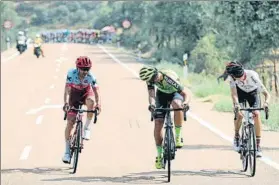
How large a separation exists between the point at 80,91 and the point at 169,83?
1373 millimetres

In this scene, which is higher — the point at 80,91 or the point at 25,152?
the point at 80,91

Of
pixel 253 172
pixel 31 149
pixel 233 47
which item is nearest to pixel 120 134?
pixel 31 149

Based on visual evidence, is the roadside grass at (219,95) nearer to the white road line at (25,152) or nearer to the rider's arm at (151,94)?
the white road line at (25,152)

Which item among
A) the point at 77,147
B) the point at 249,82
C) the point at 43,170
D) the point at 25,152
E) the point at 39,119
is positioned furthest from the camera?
the point at 39,119

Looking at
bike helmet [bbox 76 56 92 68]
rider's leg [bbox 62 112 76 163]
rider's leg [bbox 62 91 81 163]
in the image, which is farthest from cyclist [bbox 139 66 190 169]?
rider's leg [bbox 62 112 76 163]

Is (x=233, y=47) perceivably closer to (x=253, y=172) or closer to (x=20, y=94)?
(x=20, y=94)

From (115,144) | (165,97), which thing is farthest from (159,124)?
(115,144)

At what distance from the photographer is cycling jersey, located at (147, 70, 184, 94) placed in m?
9.42

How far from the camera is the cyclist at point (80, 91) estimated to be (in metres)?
9.67

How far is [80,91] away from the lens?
33.8ft

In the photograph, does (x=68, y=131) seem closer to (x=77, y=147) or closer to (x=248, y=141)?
(x=77, y=147)

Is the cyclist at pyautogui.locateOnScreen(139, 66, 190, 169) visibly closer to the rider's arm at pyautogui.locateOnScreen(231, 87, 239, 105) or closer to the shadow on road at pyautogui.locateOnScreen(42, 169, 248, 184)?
the shadow on road at pyautogui.locateOnScreen(42, 169, 248, 184)

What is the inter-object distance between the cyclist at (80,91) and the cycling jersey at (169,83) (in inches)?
35.0

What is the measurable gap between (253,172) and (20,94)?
1805 centimetres
